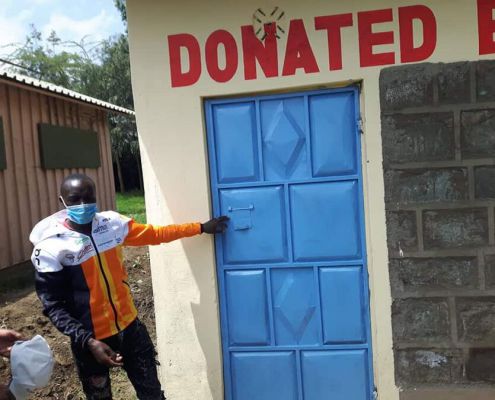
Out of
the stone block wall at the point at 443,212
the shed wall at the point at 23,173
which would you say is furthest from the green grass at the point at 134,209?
the stone block wall at the point at 443,212

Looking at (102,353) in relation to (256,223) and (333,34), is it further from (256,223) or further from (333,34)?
(333,34)

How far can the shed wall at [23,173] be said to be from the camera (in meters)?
6.96

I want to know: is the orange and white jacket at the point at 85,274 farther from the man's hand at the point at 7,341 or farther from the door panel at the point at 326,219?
the door panel at the point at 326,219

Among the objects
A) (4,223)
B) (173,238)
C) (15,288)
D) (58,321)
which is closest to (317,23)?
(173,238)

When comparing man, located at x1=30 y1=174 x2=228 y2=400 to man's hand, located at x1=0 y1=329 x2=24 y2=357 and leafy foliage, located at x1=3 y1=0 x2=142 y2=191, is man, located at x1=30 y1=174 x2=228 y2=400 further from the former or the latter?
leafy foliage, located at x1=3 y1=0 x2=142 y2=191

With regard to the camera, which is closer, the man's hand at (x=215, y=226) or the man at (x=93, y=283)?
the man at (x=93, y=283)

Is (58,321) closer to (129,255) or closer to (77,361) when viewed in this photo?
(77,361)

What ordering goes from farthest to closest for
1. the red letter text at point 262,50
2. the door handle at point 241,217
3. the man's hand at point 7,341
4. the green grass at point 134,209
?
1. the green grass at point 134,209
2. the door handle at point 241,217
3. the red letter text at point 262,50
4. the man's hand at point 7,341

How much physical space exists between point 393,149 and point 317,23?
Answer: 0.89 meters

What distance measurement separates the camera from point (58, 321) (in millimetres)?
2584

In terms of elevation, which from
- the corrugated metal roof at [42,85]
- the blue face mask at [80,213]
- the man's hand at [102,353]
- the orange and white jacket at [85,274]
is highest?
the corrugated metal roof at [42,85]

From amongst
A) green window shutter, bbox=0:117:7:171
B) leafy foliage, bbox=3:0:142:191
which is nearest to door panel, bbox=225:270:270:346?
green window shutter, bbox=0:117:7:171

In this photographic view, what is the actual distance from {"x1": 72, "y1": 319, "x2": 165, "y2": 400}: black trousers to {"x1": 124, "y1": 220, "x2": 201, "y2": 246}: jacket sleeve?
0.50 meters

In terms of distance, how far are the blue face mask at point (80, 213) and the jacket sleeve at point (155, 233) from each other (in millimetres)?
279
